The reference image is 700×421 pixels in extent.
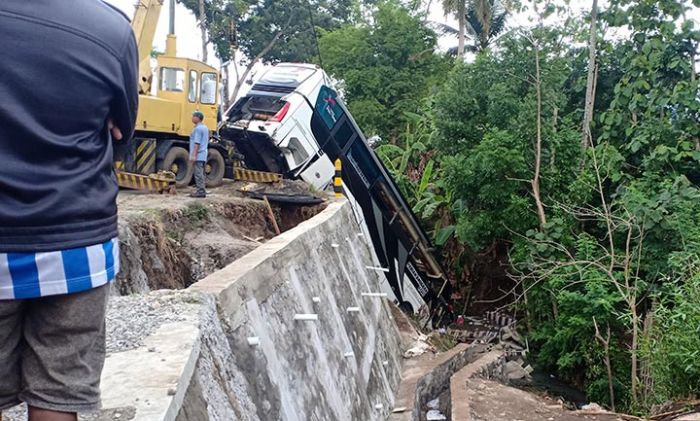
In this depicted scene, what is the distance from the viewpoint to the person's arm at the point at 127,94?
6.33 ft

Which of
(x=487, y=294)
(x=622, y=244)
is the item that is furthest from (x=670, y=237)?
(x=487, y=294)

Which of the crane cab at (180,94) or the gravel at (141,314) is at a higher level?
the crane cab at (180,94)

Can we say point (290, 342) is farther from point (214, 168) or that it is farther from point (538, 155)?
point (538, 155)

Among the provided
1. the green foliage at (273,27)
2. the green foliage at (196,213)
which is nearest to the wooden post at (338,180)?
the green foliage at (196,213)

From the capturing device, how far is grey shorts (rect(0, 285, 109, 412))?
182 cm

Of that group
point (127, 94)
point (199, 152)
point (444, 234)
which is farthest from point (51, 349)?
point (444, 234)

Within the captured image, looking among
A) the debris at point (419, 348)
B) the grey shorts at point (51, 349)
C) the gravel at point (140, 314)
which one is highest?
the grey shorts at point (51, 349)

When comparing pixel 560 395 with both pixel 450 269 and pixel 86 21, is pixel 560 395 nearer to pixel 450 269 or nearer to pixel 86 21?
pixel 450 269

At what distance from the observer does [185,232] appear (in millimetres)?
9836

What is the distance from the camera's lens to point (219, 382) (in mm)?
3707

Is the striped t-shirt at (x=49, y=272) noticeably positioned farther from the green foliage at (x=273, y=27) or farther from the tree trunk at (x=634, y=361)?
the green foliage at (x=273, y=27)

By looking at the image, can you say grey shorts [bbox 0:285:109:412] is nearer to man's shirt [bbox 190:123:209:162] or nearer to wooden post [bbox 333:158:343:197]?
man's shirt [bbox 190:123:209:162]

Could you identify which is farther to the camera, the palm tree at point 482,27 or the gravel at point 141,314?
the palm tree at point 482,27

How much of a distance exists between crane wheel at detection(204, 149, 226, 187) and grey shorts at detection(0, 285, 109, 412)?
11.5 m
